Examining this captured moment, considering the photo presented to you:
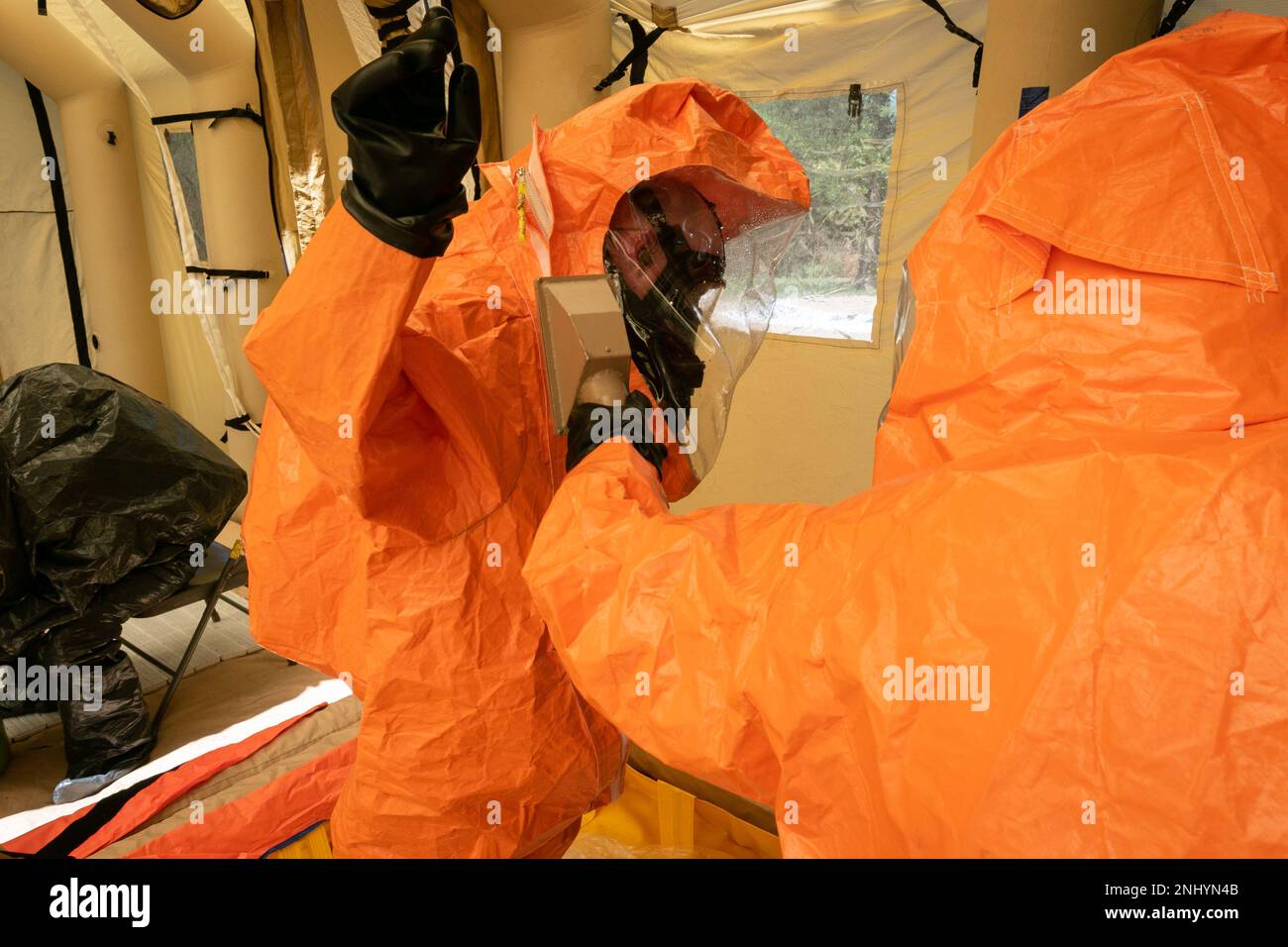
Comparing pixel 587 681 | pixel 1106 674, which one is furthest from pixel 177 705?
pixel 1106 674

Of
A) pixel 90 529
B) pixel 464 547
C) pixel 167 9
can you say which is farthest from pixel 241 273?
pixel 464 547

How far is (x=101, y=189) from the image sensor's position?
3.28 metres

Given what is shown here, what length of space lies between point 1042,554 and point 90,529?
2129 millimetres

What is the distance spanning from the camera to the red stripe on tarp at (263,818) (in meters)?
1.73

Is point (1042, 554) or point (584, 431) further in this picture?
point (584, 431)

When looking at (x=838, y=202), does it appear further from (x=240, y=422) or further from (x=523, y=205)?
(x=240, y=422)

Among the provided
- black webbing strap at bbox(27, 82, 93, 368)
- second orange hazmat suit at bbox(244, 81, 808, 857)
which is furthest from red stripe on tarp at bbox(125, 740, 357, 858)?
black webbing strap at bbox(27, 82, 93, 368)

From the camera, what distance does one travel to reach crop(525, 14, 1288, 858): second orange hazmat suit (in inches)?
18.4

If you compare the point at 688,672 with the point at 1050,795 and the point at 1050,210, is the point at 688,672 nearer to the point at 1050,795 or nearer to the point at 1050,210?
the point at 1050,795

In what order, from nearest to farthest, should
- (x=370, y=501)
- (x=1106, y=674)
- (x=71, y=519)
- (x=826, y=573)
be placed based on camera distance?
(x=1106, y=674), (x=826, y=573), (x=370, y=501), (x=71, y=519)

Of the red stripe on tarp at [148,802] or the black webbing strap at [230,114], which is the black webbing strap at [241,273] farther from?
the red stripe on tarp at [148,802]

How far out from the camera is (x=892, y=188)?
234 centimetres

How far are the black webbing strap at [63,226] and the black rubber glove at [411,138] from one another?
138 inches
